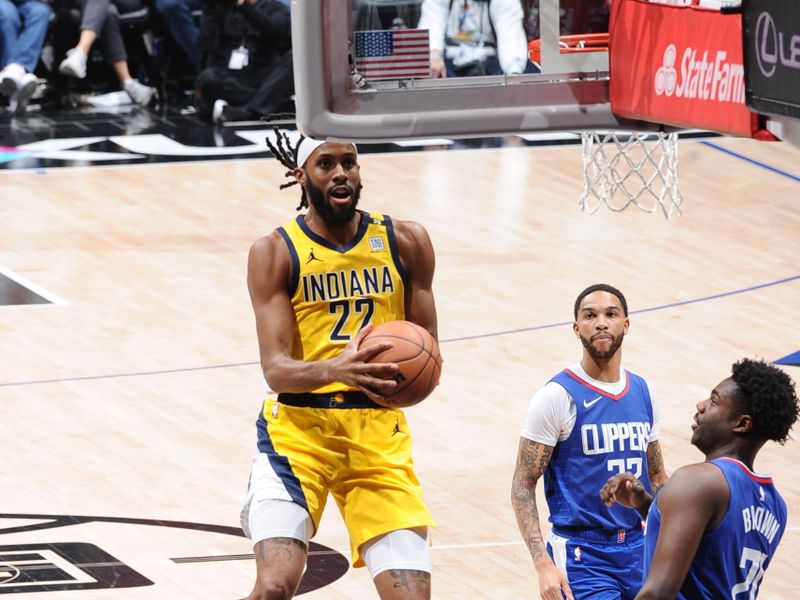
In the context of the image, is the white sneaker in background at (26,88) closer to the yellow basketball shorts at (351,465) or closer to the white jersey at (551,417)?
the yellow basketball shorts at (351,465)

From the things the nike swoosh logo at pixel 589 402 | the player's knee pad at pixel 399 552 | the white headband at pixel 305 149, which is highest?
the white headband at pixel 305 149

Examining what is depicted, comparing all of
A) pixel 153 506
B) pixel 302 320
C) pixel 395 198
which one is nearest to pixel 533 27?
pixel 302 320

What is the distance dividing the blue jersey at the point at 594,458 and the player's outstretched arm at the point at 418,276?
519 mm

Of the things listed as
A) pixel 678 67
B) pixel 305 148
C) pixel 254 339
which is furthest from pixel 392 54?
pixel 254 339

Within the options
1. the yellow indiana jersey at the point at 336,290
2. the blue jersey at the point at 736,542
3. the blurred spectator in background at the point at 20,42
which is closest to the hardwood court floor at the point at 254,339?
the yellow indiana jersey at the point at 336,290

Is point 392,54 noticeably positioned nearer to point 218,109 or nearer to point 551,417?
point 551,417

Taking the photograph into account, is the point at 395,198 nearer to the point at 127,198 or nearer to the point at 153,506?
the point at 127,198

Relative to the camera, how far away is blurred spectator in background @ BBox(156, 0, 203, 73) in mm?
17234

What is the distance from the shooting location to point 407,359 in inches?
206

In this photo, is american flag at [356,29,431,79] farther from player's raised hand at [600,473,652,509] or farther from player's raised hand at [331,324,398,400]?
player's raised hand at [600,473,652,509]

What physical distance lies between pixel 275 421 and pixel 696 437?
1.70 m

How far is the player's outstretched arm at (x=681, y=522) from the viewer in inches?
161

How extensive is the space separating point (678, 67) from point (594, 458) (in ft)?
4.40

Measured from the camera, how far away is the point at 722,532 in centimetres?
419
